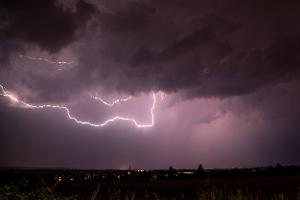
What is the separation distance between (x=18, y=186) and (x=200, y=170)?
106530mm

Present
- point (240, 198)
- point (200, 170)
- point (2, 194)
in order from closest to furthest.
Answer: point (2, 194)
point (240, 198)
point (200, 170)

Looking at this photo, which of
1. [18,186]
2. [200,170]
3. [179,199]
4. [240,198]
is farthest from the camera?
[200,170]

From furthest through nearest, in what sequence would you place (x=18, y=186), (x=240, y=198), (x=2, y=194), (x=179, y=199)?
(x=179, y=199) < (x=240, y=198) < (x=18, y=186) < (x=2, y=194)

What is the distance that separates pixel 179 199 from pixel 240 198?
89.4 feet

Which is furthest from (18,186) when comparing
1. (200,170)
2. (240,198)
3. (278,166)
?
(278,166)

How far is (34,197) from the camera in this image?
8.12 meters

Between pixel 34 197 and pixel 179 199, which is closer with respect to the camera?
pixel 34 197

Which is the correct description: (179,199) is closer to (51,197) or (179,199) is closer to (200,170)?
(51,197)

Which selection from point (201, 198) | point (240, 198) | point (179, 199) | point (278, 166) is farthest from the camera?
point (278, 166)

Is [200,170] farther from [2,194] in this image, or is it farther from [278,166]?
[2,194]

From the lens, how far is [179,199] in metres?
37.6

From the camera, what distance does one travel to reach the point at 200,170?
112750mm

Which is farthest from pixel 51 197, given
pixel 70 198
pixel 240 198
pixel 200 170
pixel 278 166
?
pixel 278 166

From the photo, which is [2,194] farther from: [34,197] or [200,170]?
[200,170]
